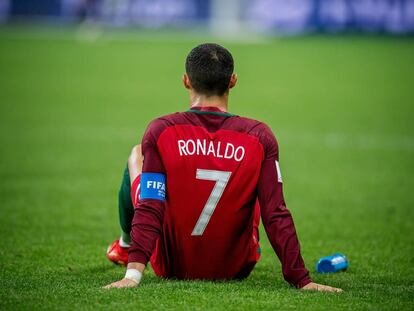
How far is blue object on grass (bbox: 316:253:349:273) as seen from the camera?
5836mm

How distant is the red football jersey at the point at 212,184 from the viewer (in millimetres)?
4629

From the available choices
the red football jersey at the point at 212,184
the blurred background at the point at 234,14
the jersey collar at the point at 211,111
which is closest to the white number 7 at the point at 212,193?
the red football jersey at the point at 212,184

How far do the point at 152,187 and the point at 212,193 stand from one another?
335 mm

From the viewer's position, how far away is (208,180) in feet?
15.4

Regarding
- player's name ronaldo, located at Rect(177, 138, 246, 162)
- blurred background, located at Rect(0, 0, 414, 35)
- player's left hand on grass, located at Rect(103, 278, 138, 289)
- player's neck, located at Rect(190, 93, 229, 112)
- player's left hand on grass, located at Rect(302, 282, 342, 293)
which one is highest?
player's neck, located at Rect(190, 93, 229, 112)

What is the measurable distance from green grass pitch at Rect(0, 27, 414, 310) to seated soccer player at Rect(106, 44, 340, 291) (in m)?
0.25

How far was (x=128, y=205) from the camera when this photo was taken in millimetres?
5312

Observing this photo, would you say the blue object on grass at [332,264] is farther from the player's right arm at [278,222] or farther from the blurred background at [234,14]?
the blurred background at [234,14]

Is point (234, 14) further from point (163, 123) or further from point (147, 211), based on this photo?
point (147, 211)

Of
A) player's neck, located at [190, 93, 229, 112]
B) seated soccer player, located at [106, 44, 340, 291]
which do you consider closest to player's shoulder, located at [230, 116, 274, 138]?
seated soccer player, located at [106, 44, 340, 291]

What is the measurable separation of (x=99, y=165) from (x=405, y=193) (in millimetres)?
4078

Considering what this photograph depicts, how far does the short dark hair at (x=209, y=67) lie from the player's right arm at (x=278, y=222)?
0.38m

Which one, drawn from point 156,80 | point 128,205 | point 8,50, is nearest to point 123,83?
point 156,80

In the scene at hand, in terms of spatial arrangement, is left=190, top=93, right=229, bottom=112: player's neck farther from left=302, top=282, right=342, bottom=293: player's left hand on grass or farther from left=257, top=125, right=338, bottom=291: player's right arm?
left=302, top=282, right=342, bottom=293: player's left hand on grass
